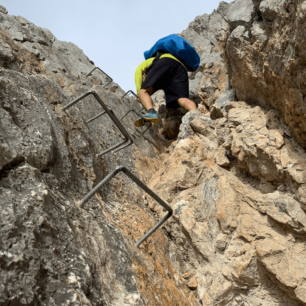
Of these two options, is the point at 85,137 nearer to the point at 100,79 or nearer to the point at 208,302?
the point at 208,302

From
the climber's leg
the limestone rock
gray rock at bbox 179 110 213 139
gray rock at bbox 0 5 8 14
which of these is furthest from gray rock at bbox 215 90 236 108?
gray rock at bbox 0 5 8 14

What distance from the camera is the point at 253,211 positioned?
251cm

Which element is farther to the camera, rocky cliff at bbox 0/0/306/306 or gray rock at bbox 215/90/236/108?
gray rock at bbox 215/90/236/108

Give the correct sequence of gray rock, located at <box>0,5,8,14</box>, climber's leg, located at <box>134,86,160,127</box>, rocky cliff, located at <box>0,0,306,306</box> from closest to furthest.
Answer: rocky cliff, located at <box>0,0,306,306</box> < climber's leg, located at <box>134,86,160,127</box> < gray rock, located at <box>0,5,8,14</box>

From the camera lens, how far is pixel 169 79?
4934 millimetres

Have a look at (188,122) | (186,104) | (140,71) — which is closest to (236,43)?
(188,122)

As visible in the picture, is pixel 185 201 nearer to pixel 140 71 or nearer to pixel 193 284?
pixel 193 284

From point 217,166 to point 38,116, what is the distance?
193cm

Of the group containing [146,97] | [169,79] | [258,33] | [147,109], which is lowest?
[147,109]

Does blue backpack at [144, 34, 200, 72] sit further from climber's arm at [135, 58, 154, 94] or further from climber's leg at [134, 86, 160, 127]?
climber's leg at [134, 86, 160, 127]

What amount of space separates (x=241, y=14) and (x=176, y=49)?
1.93m

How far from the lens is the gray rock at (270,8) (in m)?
2.34

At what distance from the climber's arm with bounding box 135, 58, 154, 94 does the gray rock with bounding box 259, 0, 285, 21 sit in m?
2.71

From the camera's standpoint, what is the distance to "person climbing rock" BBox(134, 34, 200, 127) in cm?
474
